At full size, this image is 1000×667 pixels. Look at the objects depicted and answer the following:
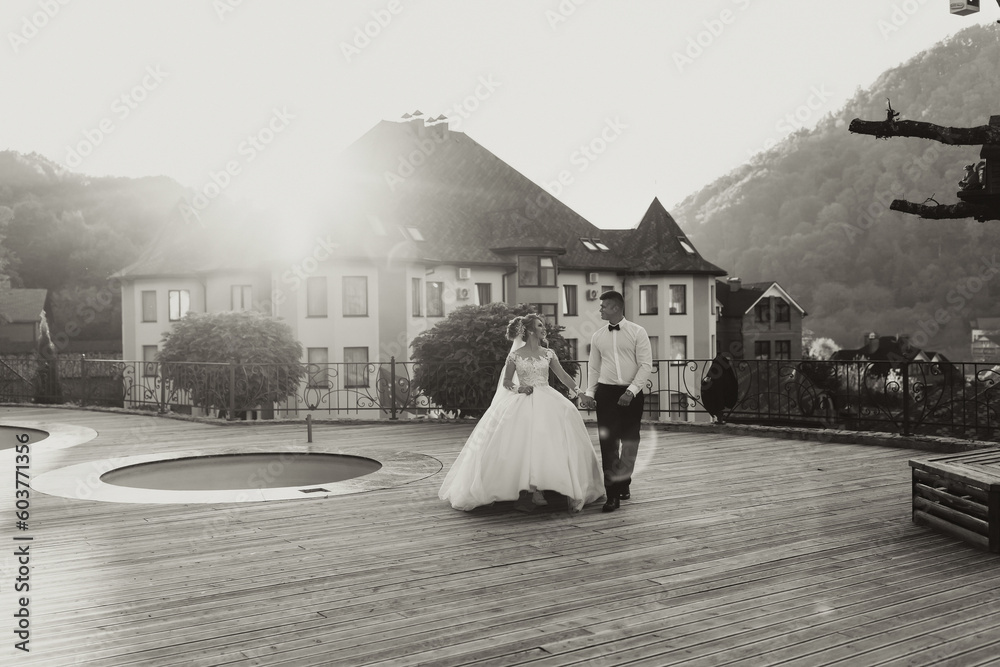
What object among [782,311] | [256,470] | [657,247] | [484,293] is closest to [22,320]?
[484,293]

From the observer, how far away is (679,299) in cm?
4625

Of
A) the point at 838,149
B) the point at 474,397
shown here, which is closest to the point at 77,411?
the point at 474,397

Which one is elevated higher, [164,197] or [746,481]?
[164,197]

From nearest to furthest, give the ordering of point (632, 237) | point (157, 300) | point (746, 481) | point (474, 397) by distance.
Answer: point (746, 481), point (474, 397), point (157, 300), point (632, 237)

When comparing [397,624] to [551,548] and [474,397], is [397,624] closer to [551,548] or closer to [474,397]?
[551,548]

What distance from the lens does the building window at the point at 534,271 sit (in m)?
40.0

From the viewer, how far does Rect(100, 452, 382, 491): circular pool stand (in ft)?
33.6

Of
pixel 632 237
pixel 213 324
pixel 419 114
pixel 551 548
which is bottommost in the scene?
pixel 551 548

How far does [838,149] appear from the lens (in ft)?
185

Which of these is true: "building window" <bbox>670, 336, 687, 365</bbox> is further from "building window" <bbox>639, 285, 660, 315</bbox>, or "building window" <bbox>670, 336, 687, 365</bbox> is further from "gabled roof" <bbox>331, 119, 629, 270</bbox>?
"gabled roof" <bbox>331, 119, 629, 270</bbox>

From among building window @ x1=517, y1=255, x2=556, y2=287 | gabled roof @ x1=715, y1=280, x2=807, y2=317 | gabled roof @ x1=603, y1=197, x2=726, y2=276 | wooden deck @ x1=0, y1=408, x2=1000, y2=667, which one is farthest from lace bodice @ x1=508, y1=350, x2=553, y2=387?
gabled roof @ x1=715, y1=280, x2=807, y2=317

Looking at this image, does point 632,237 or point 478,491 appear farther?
point 632,237

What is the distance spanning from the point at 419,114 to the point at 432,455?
34.1m

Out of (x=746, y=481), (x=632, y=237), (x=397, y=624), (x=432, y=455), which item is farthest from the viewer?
(x=632, y=237)
